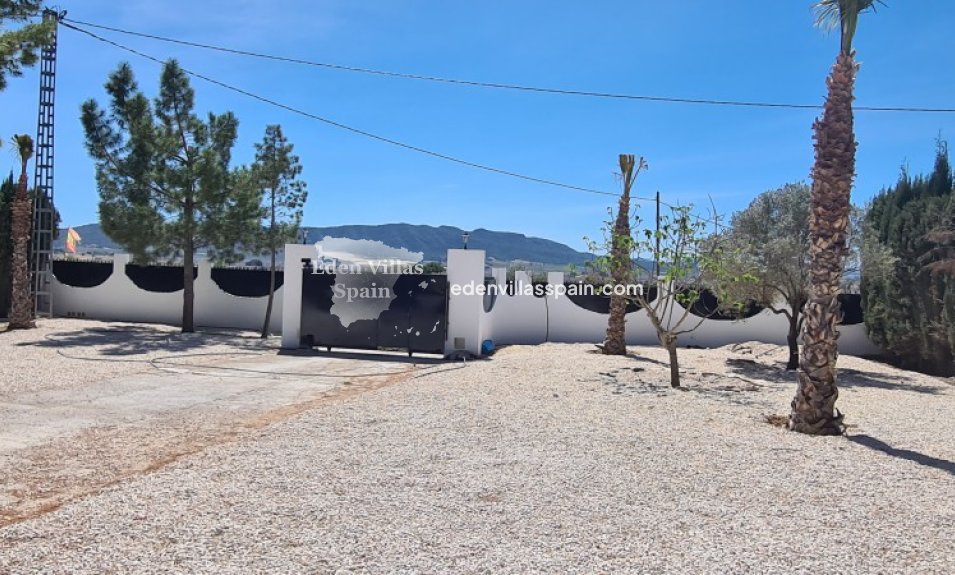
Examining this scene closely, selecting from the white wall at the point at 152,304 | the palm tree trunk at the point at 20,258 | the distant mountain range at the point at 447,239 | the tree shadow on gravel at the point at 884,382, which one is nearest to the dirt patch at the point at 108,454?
the tree shadow on gravel at the point at 884,382

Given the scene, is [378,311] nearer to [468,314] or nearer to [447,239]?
[468,314]

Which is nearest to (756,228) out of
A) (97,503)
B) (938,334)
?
(938,334)

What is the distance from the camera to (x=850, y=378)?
569 inches

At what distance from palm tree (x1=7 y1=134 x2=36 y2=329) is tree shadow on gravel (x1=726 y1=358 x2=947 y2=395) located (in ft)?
57.3

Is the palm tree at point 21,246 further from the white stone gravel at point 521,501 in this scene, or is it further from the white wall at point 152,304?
the white stone gravel at point 521,501

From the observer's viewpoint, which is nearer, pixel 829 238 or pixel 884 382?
pixel 829 238

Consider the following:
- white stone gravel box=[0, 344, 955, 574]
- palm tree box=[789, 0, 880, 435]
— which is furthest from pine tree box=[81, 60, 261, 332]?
palm tree box=[789, 0, 880, 435]

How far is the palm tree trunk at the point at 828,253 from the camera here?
8.02m

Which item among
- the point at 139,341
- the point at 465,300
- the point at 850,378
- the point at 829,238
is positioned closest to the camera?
the point at 829,238

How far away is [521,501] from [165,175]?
16771mm

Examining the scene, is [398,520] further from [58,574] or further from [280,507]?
[58,574]

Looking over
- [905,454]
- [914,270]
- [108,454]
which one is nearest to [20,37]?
[108,454]

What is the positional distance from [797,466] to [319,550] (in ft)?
14.6

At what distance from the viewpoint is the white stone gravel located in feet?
12.8
